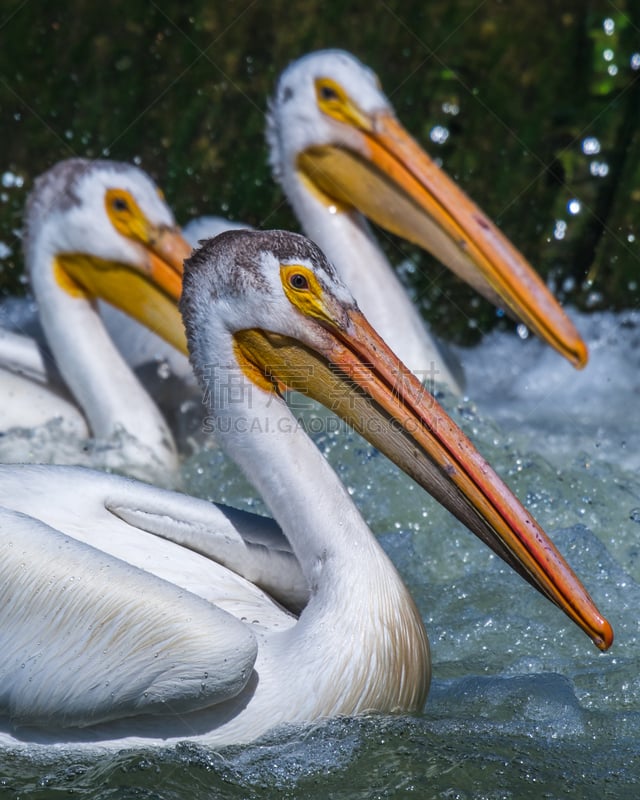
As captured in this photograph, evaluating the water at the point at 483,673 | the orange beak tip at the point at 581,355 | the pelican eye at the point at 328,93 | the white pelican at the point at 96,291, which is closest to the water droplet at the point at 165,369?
the white pelican at the point at 96,291

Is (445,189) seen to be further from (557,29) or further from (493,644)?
(557,29)

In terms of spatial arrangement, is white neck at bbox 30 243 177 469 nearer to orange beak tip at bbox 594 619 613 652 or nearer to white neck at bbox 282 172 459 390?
white neck at bbox 282 172 459 390

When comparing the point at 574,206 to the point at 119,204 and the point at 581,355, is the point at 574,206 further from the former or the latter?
the point at 119,204

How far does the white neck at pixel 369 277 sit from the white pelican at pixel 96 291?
53 cm

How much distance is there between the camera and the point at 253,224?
621 cm

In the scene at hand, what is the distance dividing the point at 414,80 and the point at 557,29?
733 millimetres

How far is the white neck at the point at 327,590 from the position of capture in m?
2.65

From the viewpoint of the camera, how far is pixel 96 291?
4.48m

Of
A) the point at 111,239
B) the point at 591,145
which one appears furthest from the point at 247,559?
the point at 591,145

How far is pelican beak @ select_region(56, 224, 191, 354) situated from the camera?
4.30 metres

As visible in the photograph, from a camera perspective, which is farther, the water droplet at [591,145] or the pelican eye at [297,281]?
the water droplet at [591,145]

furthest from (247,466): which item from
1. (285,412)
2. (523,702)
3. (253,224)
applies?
(253,224)

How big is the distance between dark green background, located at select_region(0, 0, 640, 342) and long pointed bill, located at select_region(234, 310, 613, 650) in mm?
3264

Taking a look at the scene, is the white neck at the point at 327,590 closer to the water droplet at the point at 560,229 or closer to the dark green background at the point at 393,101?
the dark green background at the point at 393,101
